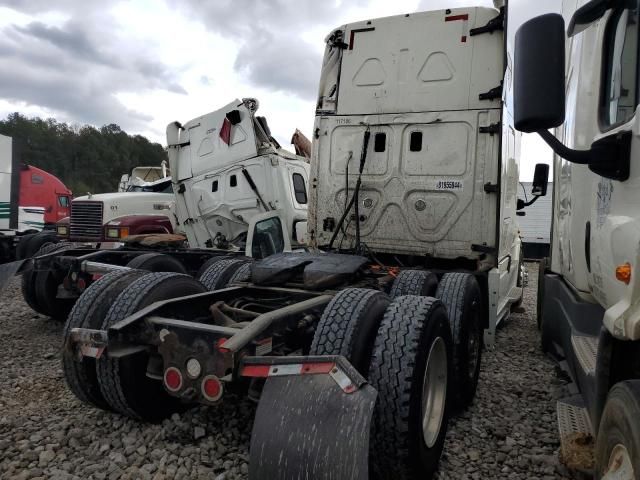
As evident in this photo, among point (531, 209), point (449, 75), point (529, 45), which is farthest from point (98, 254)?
point (531, 209)

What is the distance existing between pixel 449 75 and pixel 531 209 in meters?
14.4

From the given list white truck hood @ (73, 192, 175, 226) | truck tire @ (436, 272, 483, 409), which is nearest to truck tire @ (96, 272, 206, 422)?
truck tire @ (436, 272, 483, 409)

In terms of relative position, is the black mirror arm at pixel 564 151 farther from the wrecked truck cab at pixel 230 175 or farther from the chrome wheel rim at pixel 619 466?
the wrecked truck cab at pixel 230 175

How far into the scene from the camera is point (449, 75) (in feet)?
16.4

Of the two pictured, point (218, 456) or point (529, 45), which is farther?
point (218, 456)

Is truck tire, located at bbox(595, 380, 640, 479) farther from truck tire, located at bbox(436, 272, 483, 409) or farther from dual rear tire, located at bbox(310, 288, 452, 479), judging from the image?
truck tire, located at bbox(436, 272, 483, 409)

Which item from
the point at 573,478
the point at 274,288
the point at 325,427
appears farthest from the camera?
the point at 274,288

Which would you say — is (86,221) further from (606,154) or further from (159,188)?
(606,154)

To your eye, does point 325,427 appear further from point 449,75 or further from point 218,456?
point 449,75

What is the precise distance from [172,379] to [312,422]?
0.86 m

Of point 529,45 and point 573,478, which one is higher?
point 529,45

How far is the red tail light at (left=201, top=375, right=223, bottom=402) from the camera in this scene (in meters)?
2.29

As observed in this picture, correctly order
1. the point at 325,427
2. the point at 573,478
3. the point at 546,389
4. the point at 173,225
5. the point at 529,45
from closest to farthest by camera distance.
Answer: the point at 529,45 < the point at 325,427 < the point at 573,478 < the point at 546,389 < the point at 173,225

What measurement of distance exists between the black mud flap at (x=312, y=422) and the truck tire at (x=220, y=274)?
234cm
